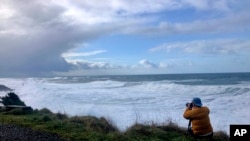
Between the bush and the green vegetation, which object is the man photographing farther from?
the bush

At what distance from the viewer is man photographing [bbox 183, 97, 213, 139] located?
8508 millimetres

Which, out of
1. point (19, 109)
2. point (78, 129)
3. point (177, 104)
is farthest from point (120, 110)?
point (78, 129)

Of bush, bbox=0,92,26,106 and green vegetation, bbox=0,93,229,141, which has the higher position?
bush, bbox=0,92,26,106

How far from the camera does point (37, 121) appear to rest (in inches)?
436

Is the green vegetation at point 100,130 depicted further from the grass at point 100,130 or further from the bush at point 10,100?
the bush at point 10,100

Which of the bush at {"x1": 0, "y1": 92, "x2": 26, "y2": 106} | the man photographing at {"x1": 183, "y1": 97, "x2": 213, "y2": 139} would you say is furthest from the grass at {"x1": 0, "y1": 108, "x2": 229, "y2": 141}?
the bush at {"x1": 0, "y1": 92, "x2": 26, "y2": 106}

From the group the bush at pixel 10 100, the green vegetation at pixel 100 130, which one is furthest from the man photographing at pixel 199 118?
the bush at pixel 10 100

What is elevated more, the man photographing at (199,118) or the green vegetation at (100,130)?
the man photographing at (199,118)

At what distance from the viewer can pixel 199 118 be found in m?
8.52

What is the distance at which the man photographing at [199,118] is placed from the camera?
8508mm

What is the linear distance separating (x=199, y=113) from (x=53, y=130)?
12.9 feet

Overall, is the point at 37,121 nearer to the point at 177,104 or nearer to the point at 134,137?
the point at 134,137

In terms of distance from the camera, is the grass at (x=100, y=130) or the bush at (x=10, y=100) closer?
the grass at (x=100, y=130)

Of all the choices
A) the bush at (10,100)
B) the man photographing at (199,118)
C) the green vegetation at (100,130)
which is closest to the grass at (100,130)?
the green vegetation at (100,130)
